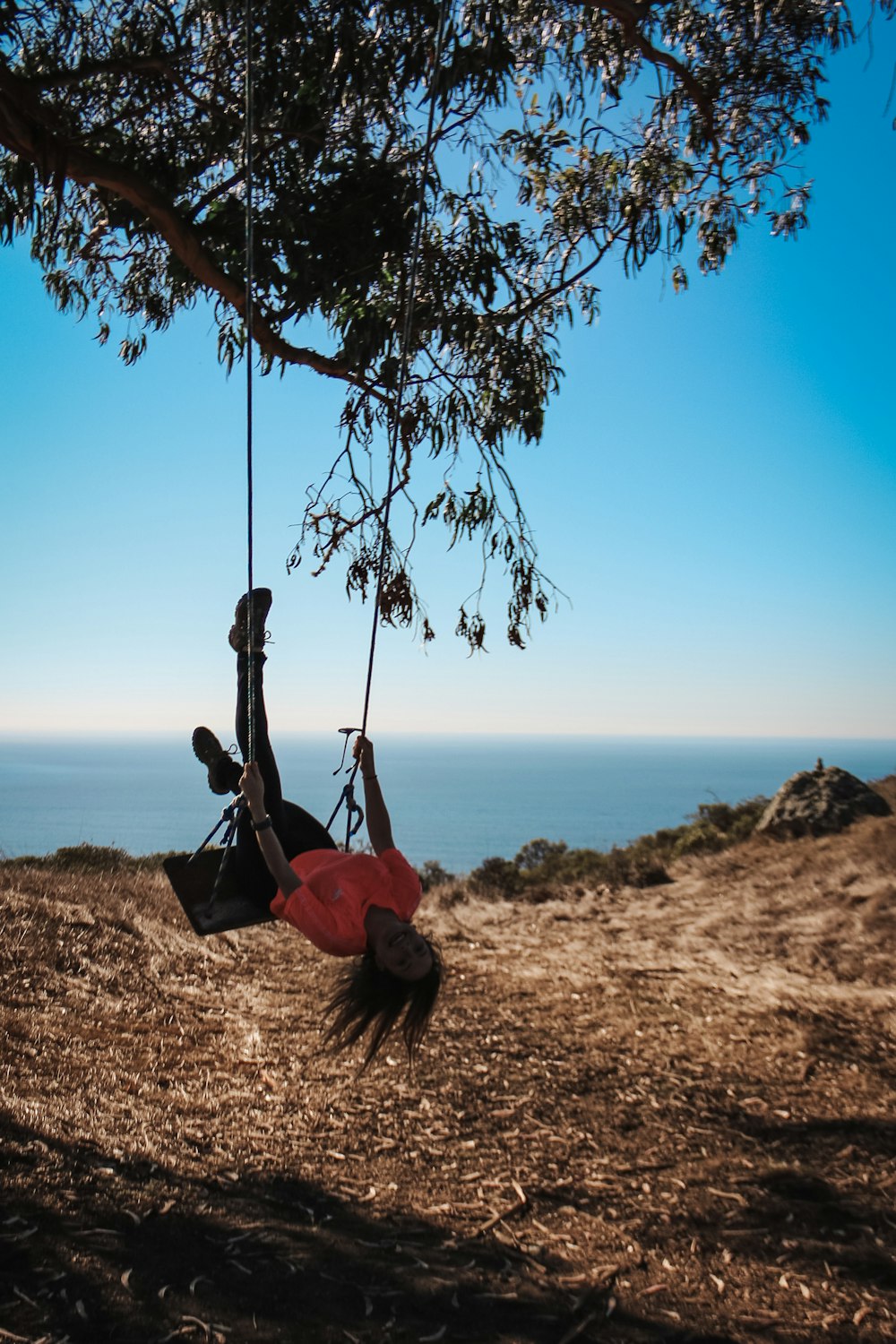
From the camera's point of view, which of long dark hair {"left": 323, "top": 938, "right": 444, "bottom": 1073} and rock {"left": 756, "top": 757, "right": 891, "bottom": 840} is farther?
rock {"left": 756, "top": 757, "right": 891, "bottom": 840}

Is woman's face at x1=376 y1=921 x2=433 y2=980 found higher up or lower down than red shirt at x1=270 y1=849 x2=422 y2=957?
lower down

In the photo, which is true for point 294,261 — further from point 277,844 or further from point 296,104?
point 277,844

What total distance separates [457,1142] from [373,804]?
142 centimetres

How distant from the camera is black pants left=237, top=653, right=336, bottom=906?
3.60 metres

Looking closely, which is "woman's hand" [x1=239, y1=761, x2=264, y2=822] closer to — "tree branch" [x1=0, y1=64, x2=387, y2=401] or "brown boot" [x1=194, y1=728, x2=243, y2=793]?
"brown boot" [x1=194, y1=728, x2=243, y2=793]

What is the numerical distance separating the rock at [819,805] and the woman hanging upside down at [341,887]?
6560 mm

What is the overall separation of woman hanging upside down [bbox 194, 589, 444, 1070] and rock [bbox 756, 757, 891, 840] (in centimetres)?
656

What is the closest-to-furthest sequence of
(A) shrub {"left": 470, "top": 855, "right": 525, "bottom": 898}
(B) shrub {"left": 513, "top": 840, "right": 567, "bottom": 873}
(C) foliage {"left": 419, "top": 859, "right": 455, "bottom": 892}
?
(A) shrub {"left": 470, "top": 855, "right": 525, "bottom": 898}, (C) foliage {"left": 419, "top": 859, "right": 455, "bottom": 892}, (B) shrub {"left": 513, "top": 840, "right": 567, "bottom": 873}

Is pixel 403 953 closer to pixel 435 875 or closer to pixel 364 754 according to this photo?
pixel 364 754

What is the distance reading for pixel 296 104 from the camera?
16.2ft

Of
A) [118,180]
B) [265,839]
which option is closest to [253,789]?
[265,839]

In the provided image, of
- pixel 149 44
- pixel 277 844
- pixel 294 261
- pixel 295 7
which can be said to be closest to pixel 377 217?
pixel 294 261

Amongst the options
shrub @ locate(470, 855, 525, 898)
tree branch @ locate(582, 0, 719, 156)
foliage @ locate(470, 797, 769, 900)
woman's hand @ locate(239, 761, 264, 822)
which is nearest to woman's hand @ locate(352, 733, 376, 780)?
woman's hand @ locate(239, 761, 264, 822)

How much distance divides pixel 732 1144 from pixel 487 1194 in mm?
1069
